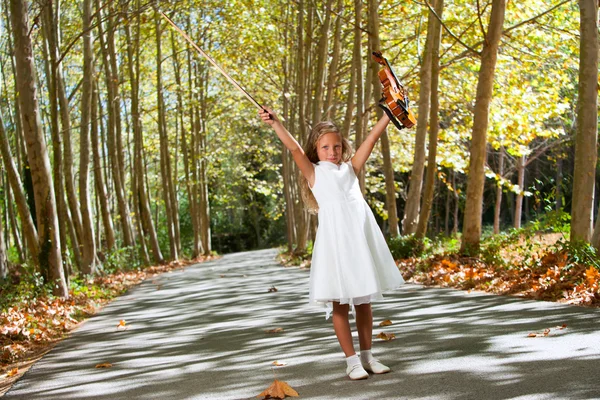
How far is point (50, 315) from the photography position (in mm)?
10234

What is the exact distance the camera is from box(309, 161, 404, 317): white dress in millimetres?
5023

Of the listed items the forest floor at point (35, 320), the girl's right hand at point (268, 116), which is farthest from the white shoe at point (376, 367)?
the forest floor at point (35, 320)

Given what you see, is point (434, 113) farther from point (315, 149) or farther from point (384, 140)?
point (315, 149)

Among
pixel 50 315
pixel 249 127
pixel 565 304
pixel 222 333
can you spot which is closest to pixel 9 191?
pixel 249 127

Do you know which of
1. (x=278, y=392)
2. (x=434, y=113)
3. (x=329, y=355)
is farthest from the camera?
(x=434, y=113)

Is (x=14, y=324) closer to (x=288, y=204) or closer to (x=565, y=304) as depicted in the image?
(x=565, y=304)

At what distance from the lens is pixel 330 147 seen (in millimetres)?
5312

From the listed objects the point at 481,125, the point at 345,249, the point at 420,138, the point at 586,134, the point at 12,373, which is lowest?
the point at 12,373

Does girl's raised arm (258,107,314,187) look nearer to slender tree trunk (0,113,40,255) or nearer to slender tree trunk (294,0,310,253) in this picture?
slender tree trunk (0,113,40,255)

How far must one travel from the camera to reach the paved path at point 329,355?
4.48m

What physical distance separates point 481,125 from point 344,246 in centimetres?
850

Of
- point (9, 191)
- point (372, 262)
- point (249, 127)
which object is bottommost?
point (372, 262)

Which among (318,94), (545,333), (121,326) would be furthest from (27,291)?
(318,94)

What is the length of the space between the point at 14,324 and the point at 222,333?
276 cm
